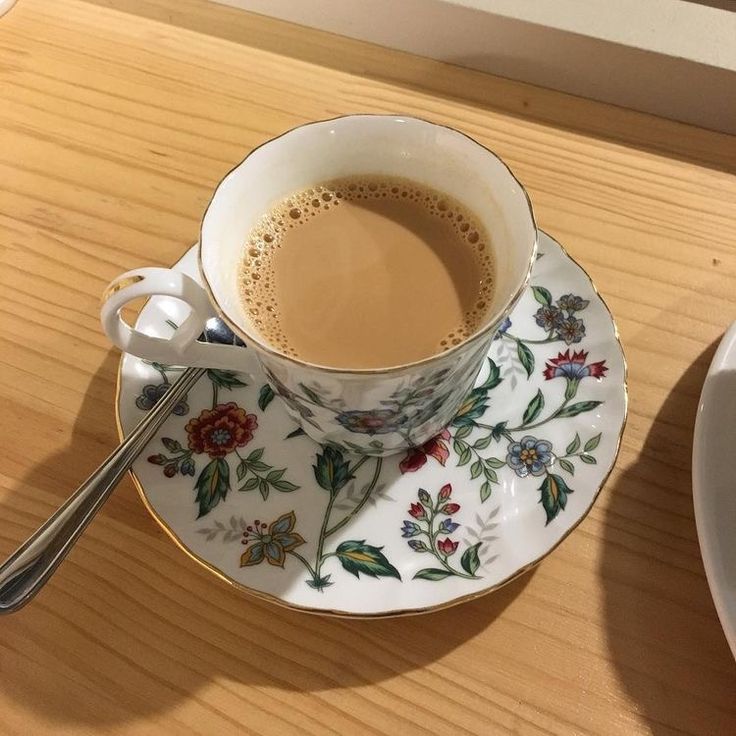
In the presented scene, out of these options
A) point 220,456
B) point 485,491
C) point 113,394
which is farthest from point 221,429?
point 485,491

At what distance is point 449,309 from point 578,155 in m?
0.36

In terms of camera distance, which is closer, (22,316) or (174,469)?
(174,469)

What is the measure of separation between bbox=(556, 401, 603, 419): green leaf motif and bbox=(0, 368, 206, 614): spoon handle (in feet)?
1.16

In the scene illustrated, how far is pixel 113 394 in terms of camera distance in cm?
73

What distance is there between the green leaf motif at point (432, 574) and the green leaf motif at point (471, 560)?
0.04ft

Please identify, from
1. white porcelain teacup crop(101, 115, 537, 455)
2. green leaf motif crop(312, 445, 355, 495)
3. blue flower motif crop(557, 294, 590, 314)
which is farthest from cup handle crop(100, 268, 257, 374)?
blue flower motif crop(557, 294, 590, 314)

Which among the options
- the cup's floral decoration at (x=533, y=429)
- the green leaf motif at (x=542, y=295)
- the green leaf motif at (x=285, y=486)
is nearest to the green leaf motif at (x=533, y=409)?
the cup's floral decoration at (x=533, y=429)

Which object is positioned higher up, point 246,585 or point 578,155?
point 578,155

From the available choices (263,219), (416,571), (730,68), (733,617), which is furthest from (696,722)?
(730,68)

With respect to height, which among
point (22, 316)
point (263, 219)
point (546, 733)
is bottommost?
point (546, 733)

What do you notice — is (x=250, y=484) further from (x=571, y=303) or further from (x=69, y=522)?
(x=571, y=303)

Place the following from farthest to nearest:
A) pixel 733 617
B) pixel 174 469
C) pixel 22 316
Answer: pixel 22 316 < pixel 174 469 < pixel 733 617

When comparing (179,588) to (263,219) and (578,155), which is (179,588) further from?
(578,155)

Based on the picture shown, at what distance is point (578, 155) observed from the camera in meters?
0.89
